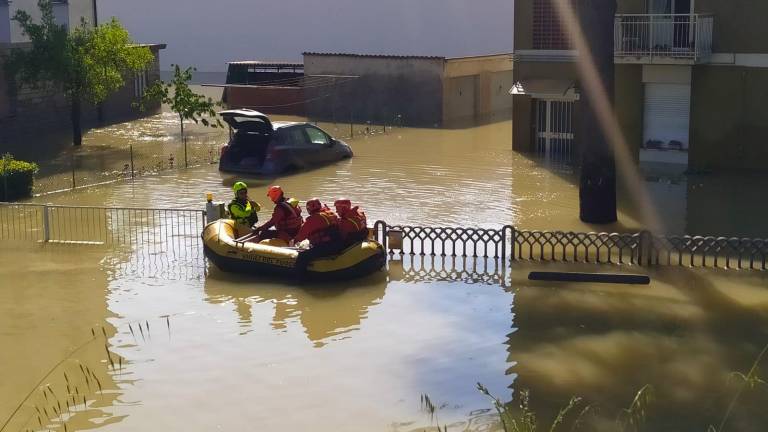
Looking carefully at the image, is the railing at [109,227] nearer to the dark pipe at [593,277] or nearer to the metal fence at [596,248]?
the metal fence at [596,248]

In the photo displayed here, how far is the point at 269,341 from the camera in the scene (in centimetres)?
1436

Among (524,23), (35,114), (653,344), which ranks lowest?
(653,344)

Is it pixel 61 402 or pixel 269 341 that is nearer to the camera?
pixel 61 402

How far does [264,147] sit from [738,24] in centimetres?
1144

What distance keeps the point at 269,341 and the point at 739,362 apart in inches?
228

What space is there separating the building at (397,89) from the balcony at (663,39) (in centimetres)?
986

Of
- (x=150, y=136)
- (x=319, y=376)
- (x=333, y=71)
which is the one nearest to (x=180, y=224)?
(x=319, y=376)

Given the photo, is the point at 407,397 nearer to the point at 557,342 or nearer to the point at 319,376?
the point at 319,376

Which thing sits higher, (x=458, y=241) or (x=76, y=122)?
(x=76, y=122)

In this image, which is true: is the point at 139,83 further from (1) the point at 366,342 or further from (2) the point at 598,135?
(1) the point at 366,342

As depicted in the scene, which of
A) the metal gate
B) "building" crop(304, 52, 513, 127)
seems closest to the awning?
the metal gate

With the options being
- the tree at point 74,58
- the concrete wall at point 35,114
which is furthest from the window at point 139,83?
the tree at point 74,58

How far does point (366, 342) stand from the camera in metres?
14.3

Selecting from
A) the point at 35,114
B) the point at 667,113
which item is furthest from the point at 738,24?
the point at 35,114
